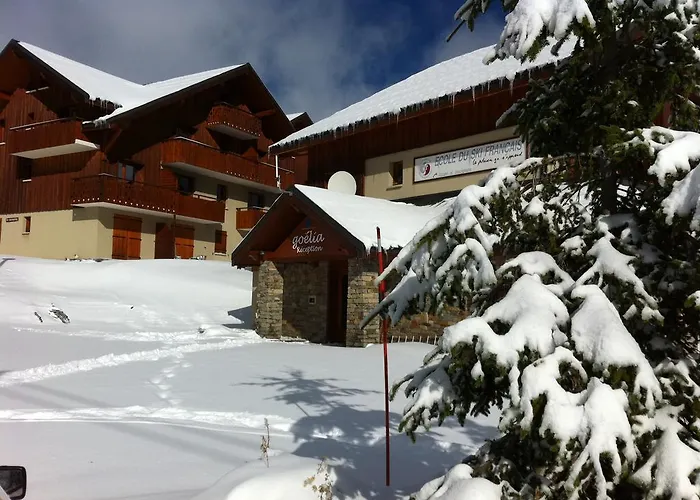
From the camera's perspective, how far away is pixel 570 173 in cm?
337

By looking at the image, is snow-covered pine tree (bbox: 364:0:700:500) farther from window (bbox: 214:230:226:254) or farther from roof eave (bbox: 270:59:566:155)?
window (bbox: 214:230:226:254)

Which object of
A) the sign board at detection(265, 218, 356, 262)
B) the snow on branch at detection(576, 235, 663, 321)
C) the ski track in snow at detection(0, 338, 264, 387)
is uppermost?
the sign board at detection(265, 218, 356, 262)

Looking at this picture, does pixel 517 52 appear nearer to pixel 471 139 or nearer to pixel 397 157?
pixel 471 139

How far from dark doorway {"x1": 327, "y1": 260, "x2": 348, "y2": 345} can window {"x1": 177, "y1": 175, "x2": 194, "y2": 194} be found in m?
16.5

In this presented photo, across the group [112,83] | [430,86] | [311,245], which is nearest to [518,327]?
[311,245]

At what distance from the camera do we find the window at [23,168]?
28.2m

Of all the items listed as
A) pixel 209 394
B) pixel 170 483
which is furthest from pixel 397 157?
pixel 170 483

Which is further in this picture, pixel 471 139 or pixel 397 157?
pixel 397 157

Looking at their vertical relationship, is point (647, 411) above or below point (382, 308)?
below

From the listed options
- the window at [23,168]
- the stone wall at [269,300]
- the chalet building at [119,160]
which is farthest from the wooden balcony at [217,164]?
the stone wall at [269,300]

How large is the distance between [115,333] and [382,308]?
13156 mm

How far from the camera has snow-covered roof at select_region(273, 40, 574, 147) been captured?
13.2 meters

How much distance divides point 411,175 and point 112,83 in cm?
1967

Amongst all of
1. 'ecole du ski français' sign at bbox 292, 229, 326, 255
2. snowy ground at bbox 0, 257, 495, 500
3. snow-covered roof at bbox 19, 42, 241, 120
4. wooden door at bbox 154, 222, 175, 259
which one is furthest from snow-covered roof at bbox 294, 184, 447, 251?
wooden door at bbox 154, 222, 175, 259
